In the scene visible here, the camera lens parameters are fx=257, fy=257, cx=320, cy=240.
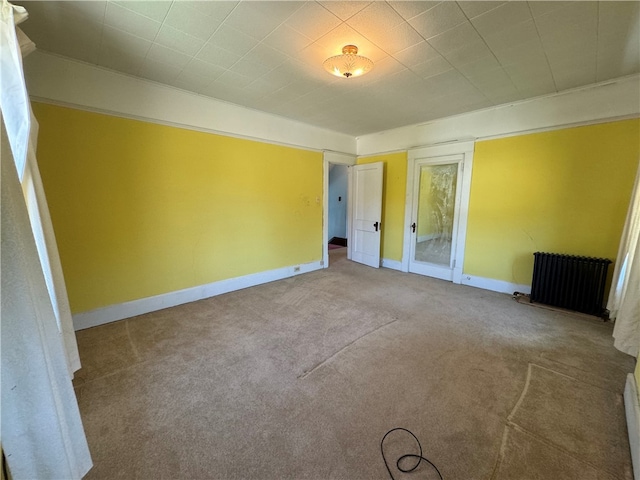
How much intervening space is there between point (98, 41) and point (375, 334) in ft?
12.0

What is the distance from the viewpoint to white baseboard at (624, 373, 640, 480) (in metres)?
1.29

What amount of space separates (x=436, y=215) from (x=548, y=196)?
4.96 feet

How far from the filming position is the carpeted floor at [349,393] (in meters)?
1.37

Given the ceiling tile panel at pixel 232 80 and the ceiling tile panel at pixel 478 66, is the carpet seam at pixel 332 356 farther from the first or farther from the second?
the ceiling tile panel at pixel 232 80

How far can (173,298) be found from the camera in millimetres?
3309

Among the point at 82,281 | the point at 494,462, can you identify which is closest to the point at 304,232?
the point at 82,281

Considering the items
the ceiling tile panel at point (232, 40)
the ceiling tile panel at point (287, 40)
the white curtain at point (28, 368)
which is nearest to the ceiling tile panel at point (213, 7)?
the ceiling tile panel at point (232, 40)

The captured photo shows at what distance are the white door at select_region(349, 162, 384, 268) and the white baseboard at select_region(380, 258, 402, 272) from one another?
172 millimetres

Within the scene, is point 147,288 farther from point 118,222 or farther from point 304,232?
point 304,232

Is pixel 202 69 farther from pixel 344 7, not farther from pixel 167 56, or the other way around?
pixel 344 7

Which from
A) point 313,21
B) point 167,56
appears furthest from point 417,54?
point 167,56

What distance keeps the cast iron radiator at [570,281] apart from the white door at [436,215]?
113cm

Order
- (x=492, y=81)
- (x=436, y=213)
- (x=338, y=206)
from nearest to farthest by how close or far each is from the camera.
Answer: (x=492, y=81) → (x=436, y=213) → (x=338, y=206)

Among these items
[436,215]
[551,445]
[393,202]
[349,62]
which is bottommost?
[551,445]
